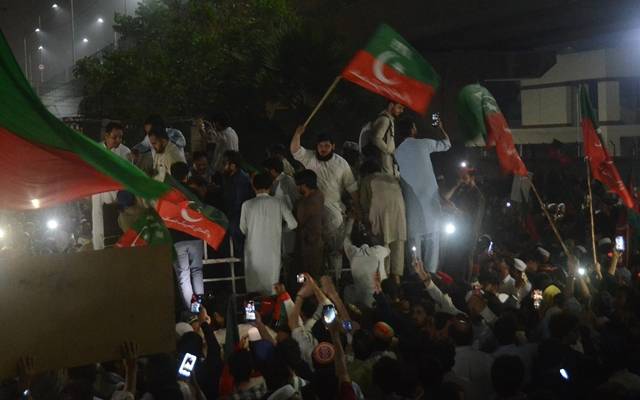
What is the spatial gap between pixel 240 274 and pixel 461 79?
15193 millimetres

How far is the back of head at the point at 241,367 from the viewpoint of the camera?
6.12 metres

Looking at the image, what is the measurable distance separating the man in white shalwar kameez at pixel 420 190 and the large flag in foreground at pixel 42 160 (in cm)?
549

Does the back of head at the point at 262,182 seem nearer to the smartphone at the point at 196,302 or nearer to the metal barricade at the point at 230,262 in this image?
the metal barricade at the point at 230,262

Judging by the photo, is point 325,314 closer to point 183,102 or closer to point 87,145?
point 87,145

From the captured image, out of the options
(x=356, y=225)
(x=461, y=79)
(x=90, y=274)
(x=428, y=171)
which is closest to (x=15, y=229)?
(x=356, y=225)

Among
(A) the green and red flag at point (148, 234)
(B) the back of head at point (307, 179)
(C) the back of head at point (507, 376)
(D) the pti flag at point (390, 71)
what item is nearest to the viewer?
(C) the back of head at point (507, 376)

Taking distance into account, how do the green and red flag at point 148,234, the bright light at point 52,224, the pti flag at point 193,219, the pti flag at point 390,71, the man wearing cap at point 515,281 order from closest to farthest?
the green and red flag at point 148,234 → the pti flag at point 193,219 → the pti flag at point 390,71 → the man wearing cap at point 515,281 → the bright light at point 52,224

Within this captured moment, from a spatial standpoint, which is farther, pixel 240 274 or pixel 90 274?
pixel 240 274

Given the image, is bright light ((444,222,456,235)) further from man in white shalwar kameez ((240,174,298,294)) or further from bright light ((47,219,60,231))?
bright light ((47,219,60,231))

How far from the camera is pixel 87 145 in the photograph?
6.02 metres

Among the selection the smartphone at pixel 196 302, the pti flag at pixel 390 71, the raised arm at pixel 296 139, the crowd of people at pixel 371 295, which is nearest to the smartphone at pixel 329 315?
the crowd of people at pixel 371 295

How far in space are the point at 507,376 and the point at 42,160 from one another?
3284mm

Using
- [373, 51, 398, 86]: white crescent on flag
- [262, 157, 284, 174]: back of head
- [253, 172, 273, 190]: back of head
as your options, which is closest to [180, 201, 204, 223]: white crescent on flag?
[253, 172, 273, 190]: back of head

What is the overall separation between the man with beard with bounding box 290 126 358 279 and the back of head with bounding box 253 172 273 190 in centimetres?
76
